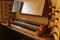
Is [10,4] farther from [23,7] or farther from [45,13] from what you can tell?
[45,13]

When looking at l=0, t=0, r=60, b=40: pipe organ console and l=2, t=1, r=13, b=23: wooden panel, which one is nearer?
l=0, t=0, r=60, b=40: pipe organ console

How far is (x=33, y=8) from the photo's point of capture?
8.31ft

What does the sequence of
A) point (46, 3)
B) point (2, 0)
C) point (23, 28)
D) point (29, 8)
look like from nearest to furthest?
point (46, 3) < point (23, 28) < point (29, 8) < point (2, 0)

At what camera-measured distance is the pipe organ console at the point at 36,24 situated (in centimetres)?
161

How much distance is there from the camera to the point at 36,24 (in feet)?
7.70

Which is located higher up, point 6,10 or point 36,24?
point 6,10

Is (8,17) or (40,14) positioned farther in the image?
(8,17)

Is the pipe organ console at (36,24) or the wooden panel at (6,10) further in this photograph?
the wooden panel at (6,10)

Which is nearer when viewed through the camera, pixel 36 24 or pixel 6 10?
pixel 36 24

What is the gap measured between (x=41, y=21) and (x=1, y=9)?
4.79 feet

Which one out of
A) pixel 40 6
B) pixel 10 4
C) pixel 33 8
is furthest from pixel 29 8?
pixel 10 4

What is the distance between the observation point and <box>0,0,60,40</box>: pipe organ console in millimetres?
1610

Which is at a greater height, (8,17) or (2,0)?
(2,0)

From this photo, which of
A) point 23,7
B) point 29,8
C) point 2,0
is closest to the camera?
point 29,8
